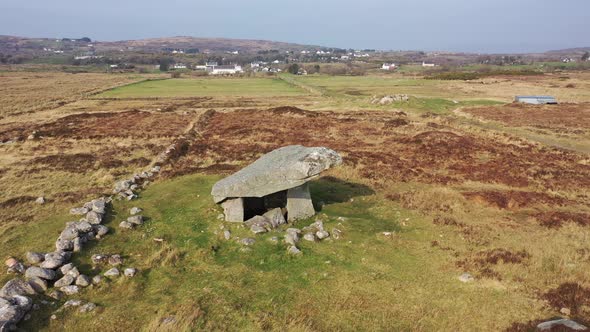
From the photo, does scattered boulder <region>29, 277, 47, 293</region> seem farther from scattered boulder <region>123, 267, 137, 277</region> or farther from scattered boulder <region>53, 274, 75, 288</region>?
scattered boulder <region>123, 267, 137, 277</region>

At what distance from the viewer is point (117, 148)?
1531 inches

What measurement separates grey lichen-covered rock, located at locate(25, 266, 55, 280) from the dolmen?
7.25 meters

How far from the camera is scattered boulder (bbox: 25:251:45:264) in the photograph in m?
15.3

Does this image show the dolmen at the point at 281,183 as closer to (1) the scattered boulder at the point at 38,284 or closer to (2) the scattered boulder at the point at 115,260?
(2) the scattered boulder at the point at 115,260

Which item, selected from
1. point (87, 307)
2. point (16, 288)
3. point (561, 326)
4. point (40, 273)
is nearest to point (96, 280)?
point (87, 307)

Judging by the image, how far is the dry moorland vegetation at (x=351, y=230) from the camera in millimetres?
12773

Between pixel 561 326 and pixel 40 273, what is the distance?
1551 centimetres

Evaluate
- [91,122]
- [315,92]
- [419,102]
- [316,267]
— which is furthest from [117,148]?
[315,92]

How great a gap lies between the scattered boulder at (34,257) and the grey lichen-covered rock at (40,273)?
1.10 meters

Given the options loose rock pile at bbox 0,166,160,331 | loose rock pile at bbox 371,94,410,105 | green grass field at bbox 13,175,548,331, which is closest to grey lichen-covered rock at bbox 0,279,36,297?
loose rock pile at bbox 0,166,160,331

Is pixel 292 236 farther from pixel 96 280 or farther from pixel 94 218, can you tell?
pixel 94 218

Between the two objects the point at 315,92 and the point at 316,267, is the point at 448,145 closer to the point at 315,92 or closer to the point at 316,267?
the point at 316,267

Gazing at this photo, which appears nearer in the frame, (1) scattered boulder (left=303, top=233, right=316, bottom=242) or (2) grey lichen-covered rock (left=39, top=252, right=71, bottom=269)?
(2) grey lichen-covered rock (left=39, top=252, right=71, bottom=269)

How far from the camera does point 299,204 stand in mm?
20031
